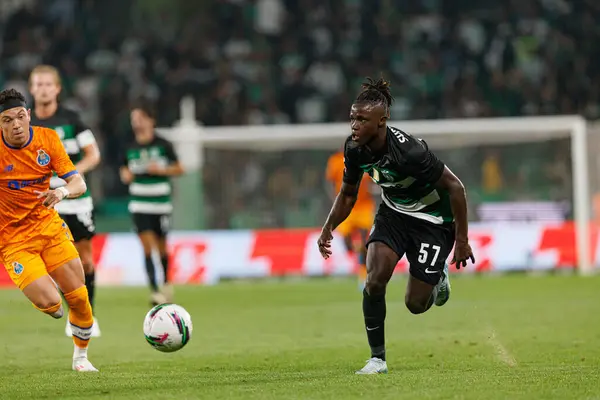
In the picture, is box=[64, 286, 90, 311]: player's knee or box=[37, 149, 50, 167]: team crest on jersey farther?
box=[64, 286, 90, 311]: player's knee

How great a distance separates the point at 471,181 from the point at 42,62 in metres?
10.5

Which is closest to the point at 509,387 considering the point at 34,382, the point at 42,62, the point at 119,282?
the point at 34,382

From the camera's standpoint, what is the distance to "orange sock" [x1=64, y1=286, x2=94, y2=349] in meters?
8.43

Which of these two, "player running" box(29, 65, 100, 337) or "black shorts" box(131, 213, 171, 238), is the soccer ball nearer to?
"player running" box(29, 65, 100, 337)

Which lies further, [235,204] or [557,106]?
[557,106]

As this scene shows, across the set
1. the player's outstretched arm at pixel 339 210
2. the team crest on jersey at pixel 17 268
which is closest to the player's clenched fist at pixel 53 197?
the team crest on jersey at pixel 17 268

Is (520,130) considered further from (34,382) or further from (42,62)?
(34,382)

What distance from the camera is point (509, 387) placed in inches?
276

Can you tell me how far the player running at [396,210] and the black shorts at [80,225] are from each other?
3.88m

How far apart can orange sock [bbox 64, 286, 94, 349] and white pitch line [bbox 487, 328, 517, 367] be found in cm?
320

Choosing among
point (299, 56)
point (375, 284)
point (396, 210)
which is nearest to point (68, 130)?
point (396, 210)

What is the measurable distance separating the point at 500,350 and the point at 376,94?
288 cm

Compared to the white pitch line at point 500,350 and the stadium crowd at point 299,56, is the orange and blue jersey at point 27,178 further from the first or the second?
the stadium crowd at point 299,56

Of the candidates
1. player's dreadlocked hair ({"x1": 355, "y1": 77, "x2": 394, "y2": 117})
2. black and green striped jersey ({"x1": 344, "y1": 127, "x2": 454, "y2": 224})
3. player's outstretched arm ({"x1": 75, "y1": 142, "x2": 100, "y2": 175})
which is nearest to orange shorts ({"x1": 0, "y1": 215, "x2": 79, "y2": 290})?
player's outstretched arm ({"x1": 75, "y1": 142, "x2": 100, "y2": 175})
